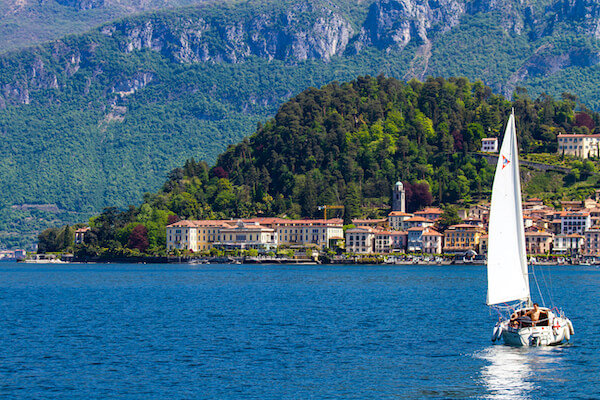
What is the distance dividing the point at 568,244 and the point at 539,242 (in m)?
5.15

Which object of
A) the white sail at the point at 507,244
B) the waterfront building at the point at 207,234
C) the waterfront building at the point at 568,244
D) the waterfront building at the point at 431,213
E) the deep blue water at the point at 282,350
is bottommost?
the deep blue water at the point at 282,350

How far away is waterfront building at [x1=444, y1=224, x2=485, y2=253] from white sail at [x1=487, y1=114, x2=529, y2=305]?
399 feet

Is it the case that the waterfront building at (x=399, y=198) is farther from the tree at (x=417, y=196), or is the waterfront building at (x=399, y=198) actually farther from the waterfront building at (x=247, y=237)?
the waterfront building at (x=247, y=237)

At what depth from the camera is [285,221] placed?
18912 cm

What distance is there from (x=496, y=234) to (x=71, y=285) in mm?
66705

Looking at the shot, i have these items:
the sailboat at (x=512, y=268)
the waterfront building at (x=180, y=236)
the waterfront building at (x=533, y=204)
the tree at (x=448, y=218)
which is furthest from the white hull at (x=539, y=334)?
the waterfront building at (x=180, y=236)

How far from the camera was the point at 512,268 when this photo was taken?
48125 mm

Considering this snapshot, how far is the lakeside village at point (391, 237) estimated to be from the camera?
167 metres

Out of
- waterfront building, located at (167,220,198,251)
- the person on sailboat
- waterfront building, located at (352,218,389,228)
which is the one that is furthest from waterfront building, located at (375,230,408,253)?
the person on sailboat

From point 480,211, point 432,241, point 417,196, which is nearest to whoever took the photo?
point 432,241

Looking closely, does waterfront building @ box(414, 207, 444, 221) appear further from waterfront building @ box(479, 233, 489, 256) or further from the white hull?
the white hull

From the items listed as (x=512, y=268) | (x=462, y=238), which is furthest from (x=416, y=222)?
(x=512, y=268)

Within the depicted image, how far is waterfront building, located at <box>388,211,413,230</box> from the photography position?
182875mm

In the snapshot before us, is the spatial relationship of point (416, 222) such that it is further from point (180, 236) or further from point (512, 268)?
point (512, 268)
